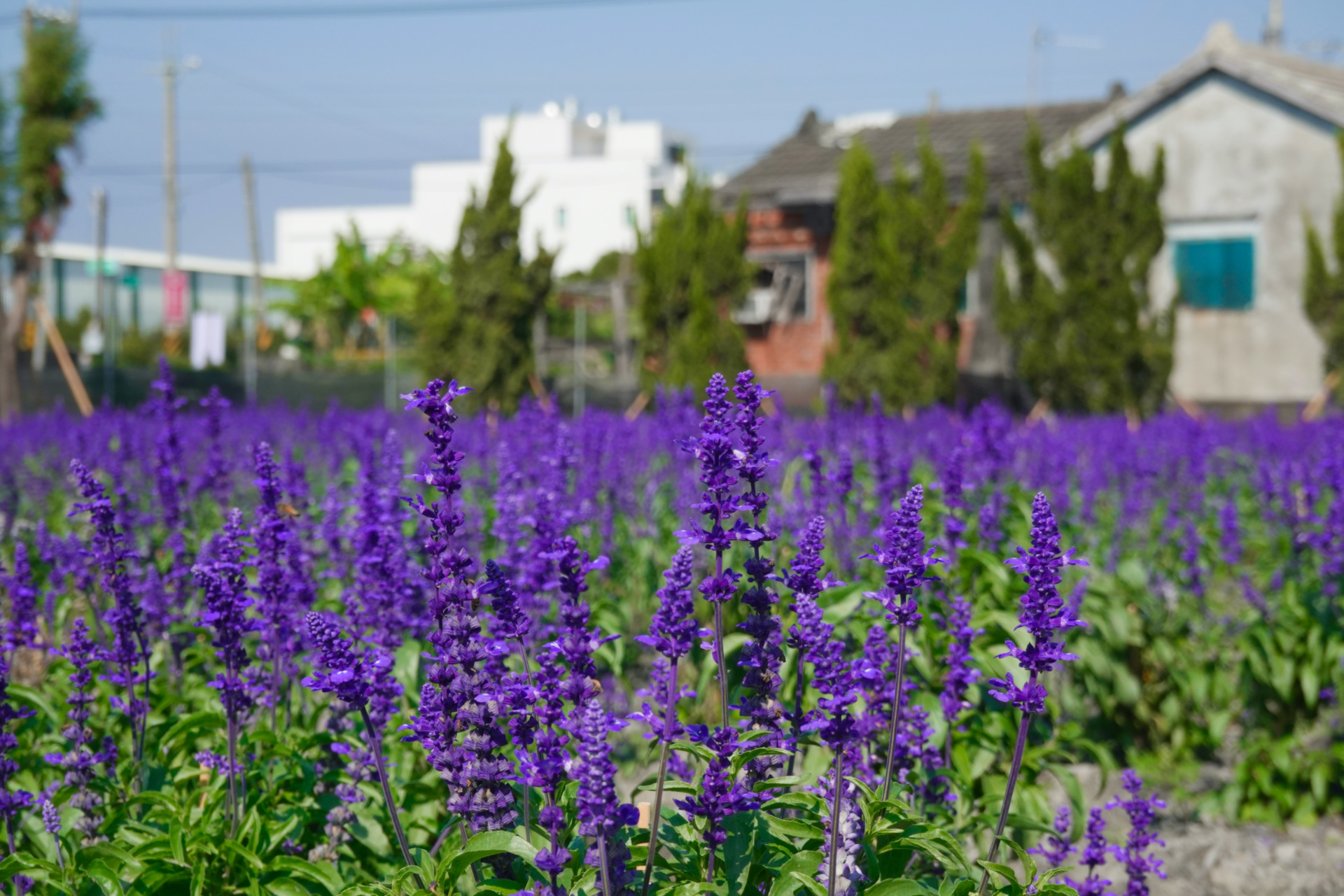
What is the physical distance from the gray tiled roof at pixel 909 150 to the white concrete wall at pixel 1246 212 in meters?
3.05

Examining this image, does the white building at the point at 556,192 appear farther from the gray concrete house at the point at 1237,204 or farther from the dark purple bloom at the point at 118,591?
the dark purple bloom at the point at 118,591

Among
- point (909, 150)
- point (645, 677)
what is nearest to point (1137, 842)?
point (645, 677)

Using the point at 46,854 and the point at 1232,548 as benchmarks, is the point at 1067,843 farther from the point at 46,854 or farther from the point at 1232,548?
the point at 1232,548

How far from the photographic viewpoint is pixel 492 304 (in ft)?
66.5

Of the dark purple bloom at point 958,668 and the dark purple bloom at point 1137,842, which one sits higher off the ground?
the dark purple bloom at point 958,668

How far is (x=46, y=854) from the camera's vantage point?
11.8ft

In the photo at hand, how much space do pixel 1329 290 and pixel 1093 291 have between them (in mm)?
3919

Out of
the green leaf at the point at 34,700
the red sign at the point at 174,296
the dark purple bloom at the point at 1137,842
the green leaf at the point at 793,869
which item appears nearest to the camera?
the green leaf at the point at 793,869

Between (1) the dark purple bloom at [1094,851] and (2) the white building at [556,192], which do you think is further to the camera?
(2) the white building at [556,192]

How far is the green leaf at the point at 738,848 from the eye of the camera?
2.61 meters

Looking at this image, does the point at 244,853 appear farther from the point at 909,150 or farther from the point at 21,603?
the point at 909,150

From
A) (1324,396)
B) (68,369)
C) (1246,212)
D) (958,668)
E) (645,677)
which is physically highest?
(1246,212)

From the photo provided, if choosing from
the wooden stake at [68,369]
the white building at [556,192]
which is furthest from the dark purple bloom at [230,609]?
the white building at [556,192]

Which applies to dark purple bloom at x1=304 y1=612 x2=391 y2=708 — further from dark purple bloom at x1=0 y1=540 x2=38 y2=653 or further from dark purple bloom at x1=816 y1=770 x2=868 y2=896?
dark purple bloom at x1=0 y1=540 x2=38 y2=653
